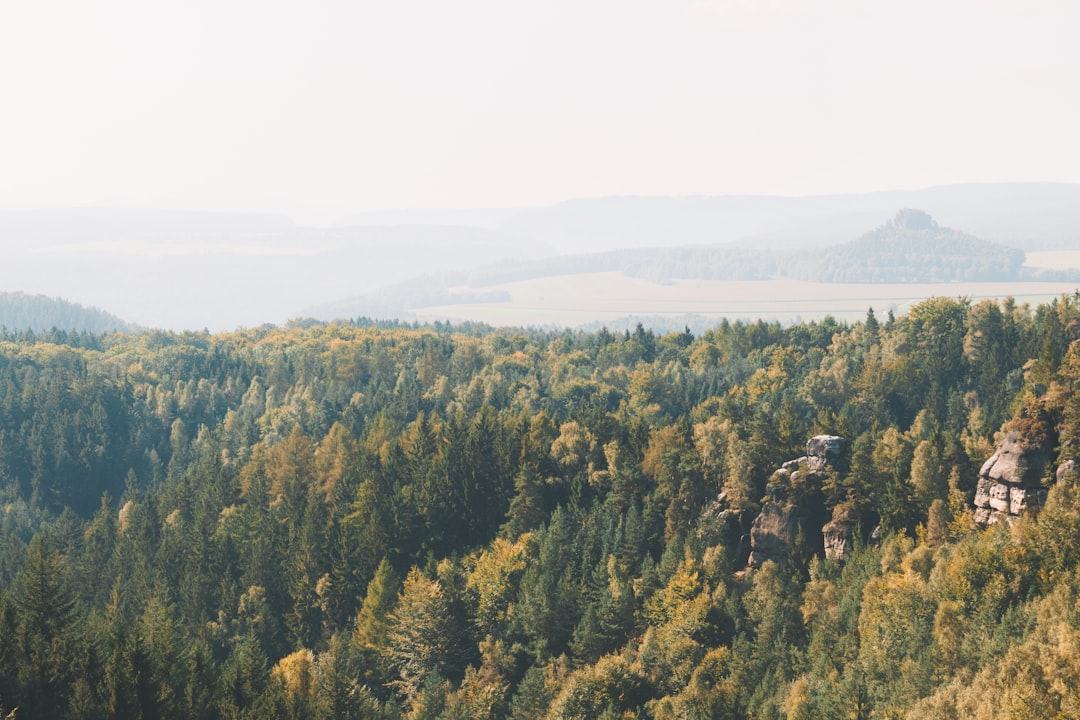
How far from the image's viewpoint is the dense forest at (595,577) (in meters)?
89.4

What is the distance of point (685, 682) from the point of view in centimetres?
10775

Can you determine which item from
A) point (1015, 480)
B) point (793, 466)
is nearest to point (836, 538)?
point (793, 466)

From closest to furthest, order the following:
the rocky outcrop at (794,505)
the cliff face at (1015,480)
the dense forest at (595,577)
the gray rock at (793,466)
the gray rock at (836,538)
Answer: the dense forest at (595,577), the cliff face at (1015,480), the gray rock at (836,538), the rocky outcrop at (794,505), the gray rock at (793,466)

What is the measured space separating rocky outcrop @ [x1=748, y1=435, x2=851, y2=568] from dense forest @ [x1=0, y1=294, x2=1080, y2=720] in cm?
115

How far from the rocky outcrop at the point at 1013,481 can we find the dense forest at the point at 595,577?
119 cm

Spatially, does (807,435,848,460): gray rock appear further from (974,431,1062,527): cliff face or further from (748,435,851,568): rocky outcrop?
(974,431,1062,527): cliff face

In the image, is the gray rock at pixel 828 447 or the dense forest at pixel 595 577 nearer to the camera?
the dense forest at pixel 595 577

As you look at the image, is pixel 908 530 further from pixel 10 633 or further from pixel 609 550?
pixel 10 633

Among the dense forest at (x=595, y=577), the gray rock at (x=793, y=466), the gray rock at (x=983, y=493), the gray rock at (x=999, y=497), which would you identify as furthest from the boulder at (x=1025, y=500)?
the gray rock at (x=793, y=466)

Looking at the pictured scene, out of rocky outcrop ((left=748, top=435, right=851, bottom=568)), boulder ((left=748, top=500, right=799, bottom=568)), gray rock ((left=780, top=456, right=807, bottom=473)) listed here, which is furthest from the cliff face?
gray rock ((left=780, top=456, right=807, bottom=473))

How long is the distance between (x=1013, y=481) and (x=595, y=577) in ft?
136

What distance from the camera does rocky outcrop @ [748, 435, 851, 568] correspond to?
403 feet

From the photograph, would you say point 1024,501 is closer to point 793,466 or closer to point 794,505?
point 794,505

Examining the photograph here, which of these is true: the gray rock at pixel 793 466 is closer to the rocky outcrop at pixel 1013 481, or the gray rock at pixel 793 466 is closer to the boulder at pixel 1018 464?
the rocky outcrop at pixel 1013 481
